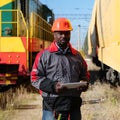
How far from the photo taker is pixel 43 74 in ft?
14.3

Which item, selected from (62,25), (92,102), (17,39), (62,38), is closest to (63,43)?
(62,38)

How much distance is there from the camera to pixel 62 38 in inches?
170

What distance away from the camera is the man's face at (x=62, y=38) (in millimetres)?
4312

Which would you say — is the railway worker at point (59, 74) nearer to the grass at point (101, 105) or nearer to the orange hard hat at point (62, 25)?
the orange hard hat at point (62, 25)

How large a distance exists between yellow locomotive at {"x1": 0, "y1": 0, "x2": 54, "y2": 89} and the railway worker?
21.8ft

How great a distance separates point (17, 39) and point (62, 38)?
276 inches

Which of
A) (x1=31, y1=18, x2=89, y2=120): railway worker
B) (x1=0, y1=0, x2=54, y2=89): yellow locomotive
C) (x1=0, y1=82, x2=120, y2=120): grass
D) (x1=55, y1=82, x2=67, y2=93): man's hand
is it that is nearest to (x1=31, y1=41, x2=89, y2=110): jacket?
(x1=31, y1=18, x2=89, y2=120): railway worker

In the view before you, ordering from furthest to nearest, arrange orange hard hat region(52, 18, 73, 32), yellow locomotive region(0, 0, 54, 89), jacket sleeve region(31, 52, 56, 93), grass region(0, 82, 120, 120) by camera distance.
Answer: yellow locomotive region(0, 0, 54, 89) → grass region(0, 82, 120, 120) → orange hard hat region(52, 18, 73, 32) → jacket sleeve region(31, 52, 56, 93)

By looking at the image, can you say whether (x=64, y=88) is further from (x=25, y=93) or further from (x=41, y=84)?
(x=25, y=93)

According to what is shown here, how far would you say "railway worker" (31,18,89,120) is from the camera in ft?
14.0

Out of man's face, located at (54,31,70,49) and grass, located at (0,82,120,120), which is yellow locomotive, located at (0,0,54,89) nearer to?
grass, located at (0,82,120,120)

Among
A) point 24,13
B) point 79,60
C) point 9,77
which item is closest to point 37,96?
point 9,77

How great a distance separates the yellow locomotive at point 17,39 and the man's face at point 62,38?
21.9 ft

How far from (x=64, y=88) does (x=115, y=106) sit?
17.3ft
